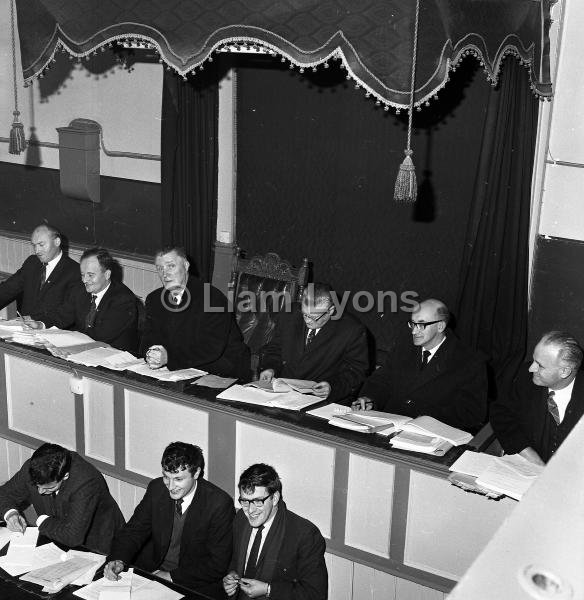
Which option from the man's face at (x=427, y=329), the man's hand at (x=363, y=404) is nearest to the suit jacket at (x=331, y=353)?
the man's hand at (x=363, y=404)

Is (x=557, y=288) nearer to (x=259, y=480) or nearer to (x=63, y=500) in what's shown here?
(x=259, y=480)

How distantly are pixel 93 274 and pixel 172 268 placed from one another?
2.15 ft

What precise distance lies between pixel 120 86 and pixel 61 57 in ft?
2.31

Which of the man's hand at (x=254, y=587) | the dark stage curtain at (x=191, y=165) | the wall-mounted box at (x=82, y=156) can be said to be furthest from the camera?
the wall-mounted box at (x=82, y=156)

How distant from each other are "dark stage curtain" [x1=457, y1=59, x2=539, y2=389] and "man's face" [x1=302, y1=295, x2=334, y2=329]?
133 cm

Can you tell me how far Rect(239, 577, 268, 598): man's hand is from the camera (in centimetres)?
379

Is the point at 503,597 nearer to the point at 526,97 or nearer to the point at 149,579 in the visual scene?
the point at 149,579

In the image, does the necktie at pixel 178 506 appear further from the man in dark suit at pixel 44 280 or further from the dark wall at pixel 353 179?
the dark wall at pixel 353 179

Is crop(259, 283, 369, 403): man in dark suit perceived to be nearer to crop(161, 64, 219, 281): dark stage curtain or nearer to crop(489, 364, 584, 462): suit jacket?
crop(489, 364, 584, 462): suit jacket

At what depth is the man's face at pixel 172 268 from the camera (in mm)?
5277

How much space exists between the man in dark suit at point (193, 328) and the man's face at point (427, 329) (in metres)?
1.41

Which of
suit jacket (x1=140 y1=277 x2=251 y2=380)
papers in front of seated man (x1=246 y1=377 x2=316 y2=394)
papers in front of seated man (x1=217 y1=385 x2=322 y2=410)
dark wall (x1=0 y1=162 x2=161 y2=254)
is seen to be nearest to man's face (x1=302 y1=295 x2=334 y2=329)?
papers in front of seated man (x1=246 y1=377 x2=316 y2=394)

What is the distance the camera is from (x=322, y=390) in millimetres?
4641

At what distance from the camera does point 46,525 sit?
4.36 metres
